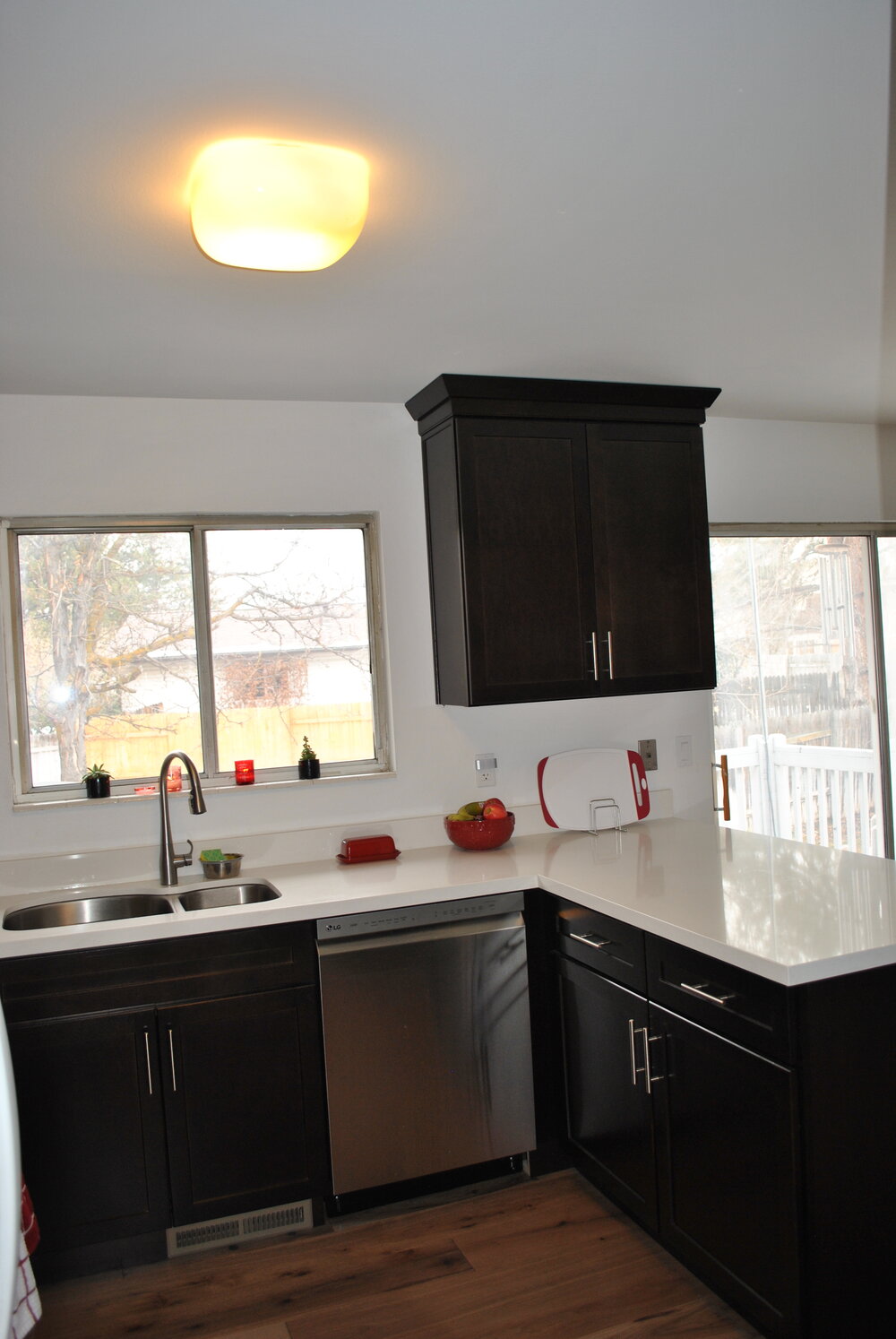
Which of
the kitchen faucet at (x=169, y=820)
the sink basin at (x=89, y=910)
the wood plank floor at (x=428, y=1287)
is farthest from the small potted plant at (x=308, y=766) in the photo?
the wood plank floor at (x=428, y=1287)

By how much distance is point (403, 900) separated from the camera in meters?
2.75

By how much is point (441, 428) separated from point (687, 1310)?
2.52m

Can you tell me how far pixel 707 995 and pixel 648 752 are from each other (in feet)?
5.44

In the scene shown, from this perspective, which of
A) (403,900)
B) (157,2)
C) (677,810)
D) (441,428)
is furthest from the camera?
(677,810)

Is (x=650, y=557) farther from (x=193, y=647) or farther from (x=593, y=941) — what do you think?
(x=193, y=647)

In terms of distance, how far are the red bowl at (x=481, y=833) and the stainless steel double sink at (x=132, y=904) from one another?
26.2 inches

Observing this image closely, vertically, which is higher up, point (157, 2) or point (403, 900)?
point (157, 2)

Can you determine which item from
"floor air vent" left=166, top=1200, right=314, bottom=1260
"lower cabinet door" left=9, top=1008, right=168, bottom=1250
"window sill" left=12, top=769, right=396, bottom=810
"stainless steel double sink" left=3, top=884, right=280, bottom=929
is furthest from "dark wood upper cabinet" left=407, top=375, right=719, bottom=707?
"floor air vent" left=166, top=1200, right=314, bottom=1260

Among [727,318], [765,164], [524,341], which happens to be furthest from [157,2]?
[727,318]

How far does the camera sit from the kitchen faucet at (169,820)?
2947 millimetres

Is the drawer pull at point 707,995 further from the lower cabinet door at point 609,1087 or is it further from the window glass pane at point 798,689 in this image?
the window glass pane at point 798,689

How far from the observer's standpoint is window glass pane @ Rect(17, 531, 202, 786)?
10.2ft

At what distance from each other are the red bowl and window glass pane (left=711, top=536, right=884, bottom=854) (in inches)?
46.1

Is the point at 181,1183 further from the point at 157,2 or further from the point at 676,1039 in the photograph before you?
the point at 157,2
